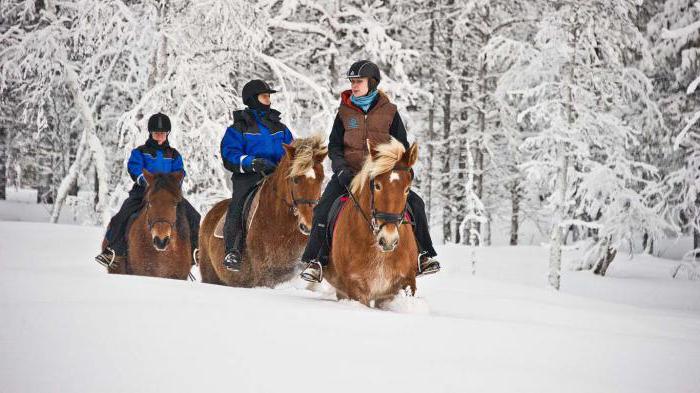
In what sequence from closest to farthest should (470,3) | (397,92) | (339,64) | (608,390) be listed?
(608,390)
(397,92)
(339,64)
(470,3)

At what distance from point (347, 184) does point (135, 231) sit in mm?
3956

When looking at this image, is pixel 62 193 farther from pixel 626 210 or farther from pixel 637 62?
pixel 637 62

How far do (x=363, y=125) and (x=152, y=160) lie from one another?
4235 mm

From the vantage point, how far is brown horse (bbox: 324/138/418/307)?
5805 mm

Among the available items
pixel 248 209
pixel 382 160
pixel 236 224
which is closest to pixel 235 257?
pixel 236 224

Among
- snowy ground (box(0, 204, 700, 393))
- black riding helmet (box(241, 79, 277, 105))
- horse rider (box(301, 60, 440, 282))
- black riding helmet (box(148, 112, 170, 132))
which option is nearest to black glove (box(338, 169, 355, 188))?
horse rider (box(301, 60, 440, 282))

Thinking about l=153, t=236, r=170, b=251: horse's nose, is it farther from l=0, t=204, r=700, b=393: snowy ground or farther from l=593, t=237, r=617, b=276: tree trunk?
l=593, t=237, r=617, b=276: tree trunk

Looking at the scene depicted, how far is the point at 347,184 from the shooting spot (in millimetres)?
6633

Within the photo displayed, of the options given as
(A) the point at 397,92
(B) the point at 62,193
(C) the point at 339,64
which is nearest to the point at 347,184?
(A) the point at 397,92

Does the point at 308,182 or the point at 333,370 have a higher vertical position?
the point at 308,182

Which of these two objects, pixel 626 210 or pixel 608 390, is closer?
pixel 608 390

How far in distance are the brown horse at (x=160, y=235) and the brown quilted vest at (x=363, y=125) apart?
3.11 metres

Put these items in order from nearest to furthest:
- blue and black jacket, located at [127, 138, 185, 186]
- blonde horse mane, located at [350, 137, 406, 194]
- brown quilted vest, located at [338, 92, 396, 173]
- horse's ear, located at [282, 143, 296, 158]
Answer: blonde horse mane, located at [350, 137, 406, 194], brown quilted vest, located at [338, 92, 396, 173], horse's ear, located at [282, 143, 296, 158], blue and black jacket, located at [127, 138, 185, 186]

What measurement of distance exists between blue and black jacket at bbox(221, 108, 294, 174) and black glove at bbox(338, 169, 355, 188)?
6.37 ft
